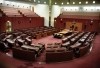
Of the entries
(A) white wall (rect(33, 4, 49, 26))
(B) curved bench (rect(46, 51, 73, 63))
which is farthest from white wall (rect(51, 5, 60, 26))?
(B) curved bench (rect(46, 51, 73, 63))

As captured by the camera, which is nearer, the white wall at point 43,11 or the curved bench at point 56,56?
the curved bench at point 56,56

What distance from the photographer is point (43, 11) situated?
676 inches

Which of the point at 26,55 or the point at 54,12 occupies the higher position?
the point at 54,12

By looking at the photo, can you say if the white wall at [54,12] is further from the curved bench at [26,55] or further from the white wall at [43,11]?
the curved bench at [26,55]

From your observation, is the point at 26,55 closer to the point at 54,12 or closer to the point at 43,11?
the point at 43,11

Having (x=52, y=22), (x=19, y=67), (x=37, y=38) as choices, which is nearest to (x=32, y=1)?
(x=52, y=22)

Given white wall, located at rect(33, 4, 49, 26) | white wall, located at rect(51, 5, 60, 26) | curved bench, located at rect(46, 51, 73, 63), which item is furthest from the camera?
white wall, located at rect(51, 5, 60, 26)

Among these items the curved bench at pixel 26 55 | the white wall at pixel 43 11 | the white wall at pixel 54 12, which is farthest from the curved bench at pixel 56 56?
the white wall at pixel 54 12

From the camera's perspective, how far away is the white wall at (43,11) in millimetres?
17047

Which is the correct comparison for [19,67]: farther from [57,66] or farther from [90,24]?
[90,24]

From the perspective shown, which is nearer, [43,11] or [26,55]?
[26,55]

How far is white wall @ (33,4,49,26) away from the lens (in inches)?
671

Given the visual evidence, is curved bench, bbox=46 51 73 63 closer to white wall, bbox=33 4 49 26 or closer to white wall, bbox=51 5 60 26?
white wall, bbox=33 4 49 26

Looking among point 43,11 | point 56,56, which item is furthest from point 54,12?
point 56,56
